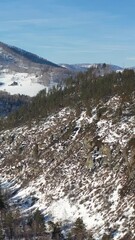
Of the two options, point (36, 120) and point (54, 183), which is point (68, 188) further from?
point (36, 120)

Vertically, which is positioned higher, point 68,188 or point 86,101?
point 86,101

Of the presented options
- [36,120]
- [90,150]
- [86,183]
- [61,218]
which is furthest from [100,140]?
[36,120]

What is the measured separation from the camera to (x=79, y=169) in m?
113

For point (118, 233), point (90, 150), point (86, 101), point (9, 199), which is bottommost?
point (9, 199)

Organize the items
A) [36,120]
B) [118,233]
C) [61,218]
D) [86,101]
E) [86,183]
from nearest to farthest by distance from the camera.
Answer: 1. [118,233]
2. [61,218]
3. [86,183]
4. [86,101]
5. [36,120]

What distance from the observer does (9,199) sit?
117 metres

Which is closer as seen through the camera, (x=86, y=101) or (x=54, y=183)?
(x=54, y=183)

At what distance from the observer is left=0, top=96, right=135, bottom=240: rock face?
300 ft

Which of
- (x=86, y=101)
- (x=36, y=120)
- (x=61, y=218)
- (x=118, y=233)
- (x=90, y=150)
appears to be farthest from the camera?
(x=36, y=120)

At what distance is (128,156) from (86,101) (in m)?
53.5

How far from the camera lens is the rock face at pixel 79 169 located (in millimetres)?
91400

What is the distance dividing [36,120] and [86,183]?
2351 inches

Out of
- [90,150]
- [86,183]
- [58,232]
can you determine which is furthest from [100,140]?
[58,232]

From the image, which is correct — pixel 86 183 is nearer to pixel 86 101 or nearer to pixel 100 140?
pixel 100 140
